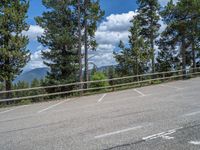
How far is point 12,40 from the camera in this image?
28172mm

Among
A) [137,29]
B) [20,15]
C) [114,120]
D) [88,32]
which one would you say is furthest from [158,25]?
[114,120]

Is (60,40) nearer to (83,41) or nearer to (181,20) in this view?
(83,41)

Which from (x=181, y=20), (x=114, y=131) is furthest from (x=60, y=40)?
(x=114, y=131)

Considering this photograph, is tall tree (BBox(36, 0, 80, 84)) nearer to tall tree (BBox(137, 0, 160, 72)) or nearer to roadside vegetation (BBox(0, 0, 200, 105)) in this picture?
roadside vegetation (BBox(0, 0, 200, 105))

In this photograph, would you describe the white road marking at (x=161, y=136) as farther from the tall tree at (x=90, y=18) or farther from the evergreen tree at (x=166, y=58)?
the evergreen tree at (x=166, y=58)

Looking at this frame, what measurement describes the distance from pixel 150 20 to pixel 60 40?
1813cm

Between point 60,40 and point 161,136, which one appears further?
point 60,40

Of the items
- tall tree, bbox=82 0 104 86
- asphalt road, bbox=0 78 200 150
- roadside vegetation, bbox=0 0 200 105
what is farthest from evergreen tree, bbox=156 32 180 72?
asphalt road, bbox=0 78 200 150

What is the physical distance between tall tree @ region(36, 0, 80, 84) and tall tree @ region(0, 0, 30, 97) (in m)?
6.07

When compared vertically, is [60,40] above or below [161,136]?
above

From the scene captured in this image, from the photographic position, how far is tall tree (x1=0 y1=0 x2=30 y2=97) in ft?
91.6

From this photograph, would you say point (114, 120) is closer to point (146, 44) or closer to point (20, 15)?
point (20, 15)

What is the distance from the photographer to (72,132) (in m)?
9.20

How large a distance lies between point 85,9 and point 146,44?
15.9 m
